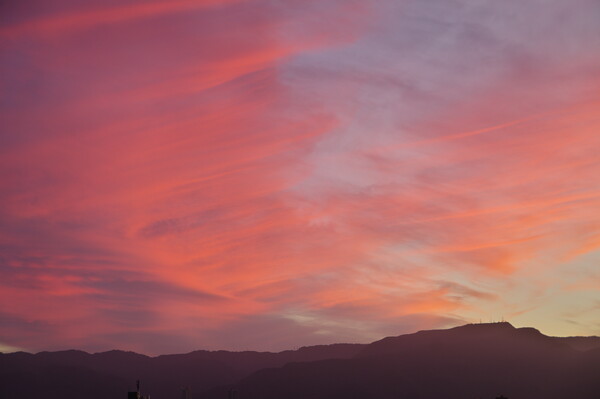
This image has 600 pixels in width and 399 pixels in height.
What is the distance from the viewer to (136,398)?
11319 cm
